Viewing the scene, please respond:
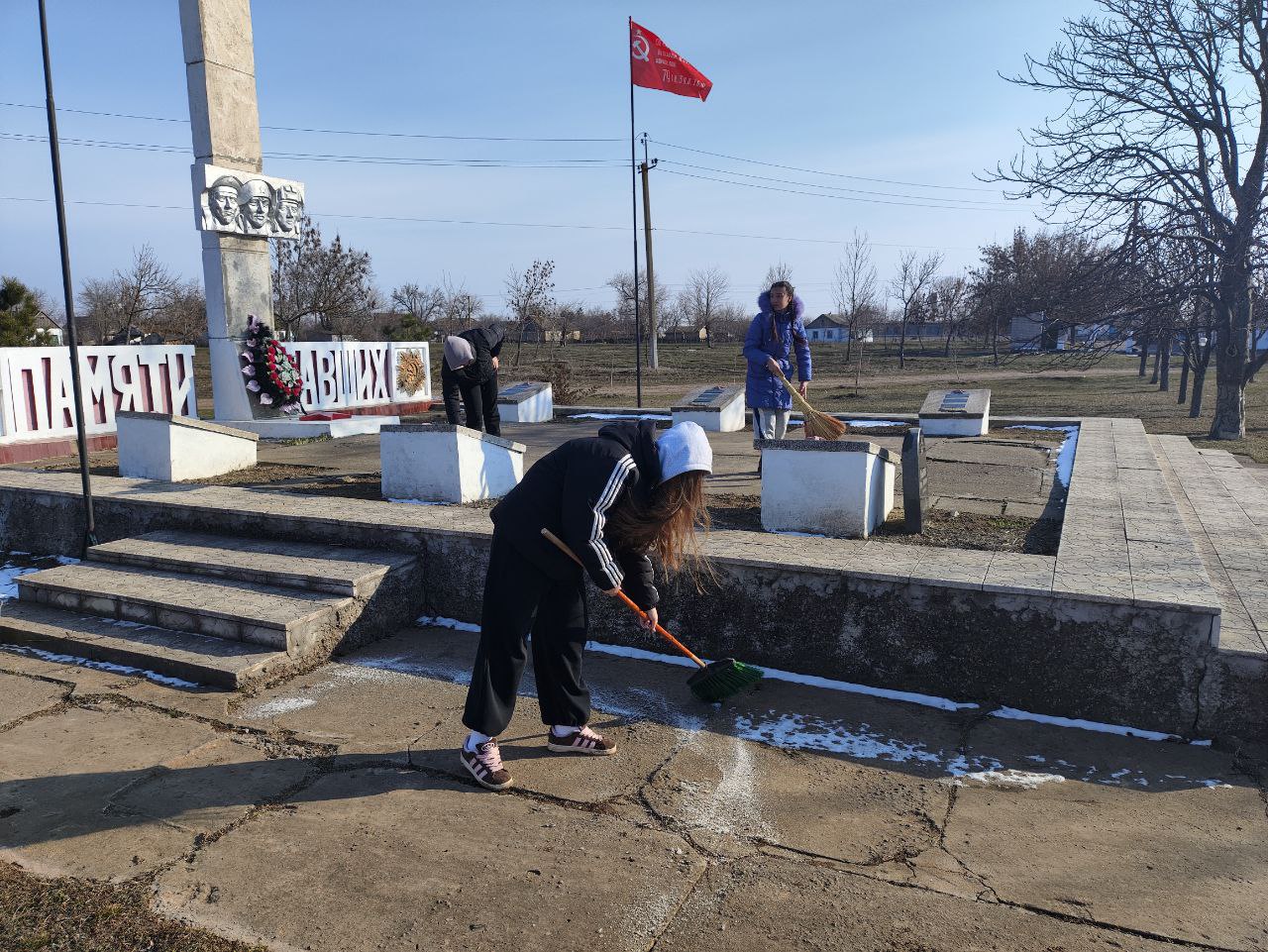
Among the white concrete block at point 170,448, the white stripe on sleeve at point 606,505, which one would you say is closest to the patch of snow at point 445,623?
the white stripe on sleeve at point 606,505

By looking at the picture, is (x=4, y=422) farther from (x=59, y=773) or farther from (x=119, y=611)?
(x=59, y=773)

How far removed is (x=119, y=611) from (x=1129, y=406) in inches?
880

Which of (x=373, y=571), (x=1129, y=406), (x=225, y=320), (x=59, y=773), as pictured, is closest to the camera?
(x=59, y=773)

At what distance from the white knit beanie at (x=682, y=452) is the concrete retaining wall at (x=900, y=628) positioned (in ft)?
4.58

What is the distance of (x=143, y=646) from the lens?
4.56 m

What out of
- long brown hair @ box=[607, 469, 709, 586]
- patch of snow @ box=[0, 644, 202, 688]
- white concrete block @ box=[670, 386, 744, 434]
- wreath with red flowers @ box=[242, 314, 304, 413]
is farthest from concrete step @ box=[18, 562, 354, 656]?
white concrete block @ box=[670, 386, 744, 434]

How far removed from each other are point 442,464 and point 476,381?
4.37 ft

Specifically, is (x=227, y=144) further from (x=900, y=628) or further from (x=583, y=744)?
(x=900, y=628)

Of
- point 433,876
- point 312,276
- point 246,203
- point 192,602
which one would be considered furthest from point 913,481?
point 312,276

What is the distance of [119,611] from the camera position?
5.02 m

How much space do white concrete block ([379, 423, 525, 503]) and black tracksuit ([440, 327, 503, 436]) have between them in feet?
2.75

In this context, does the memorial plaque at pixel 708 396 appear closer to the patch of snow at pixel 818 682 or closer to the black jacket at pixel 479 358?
the black jacket at pixel 479 358

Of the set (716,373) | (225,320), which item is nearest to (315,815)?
(225,320)

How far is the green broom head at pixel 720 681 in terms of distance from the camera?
3.97 m
